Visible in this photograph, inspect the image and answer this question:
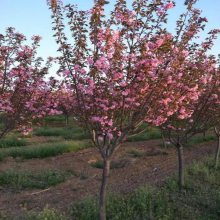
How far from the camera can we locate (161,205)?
971 cm

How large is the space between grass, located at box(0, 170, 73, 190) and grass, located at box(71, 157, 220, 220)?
9.19 feet

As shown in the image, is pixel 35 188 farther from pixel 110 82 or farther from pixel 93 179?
pixel 110 82

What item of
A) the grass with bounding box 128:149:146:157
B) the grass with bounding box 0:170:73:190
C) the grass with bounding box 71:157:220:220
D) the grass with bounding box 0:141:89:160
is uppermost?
the grass with bounding box 0:141:89:160

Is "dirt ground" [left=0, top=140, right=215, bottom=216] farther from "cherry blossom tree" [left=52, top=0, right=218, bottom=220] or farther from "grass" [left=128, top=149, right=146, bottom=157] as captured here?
"cherry blossom tree" [left=52, top=0, right=218, bottom=220]

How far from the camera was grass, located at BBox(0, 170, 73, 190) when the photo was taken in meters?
12.1

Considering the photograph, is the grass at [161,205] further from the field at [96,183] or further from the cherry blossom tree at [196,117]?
the cherry blossom tree at [196,117]

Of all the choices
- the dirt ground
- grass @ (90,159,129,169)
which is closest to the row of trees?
the dirt ground

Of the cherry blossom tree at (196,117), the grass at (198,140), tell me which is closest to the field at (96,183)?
the grass at (198,140)

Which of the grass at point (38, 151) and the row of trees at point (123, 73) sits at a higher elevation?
the row of trees at point (123, 73)

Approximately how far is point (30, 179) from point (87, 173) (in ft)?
7.05

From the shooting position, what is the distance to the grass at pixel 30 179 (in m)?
12.1

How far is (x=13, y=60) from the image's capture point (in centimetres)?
895

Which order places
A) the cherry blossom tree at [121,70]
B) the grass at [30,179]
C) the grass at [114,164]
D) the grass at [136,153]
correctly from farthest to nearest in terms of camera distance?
the grass at [136,153] → the grass at [114,164] → the grass at [30,179] → the cherry blossom tree at [121,70]

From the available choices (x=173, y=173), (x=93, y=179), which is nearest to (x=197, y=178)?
(x=173, y=173)
